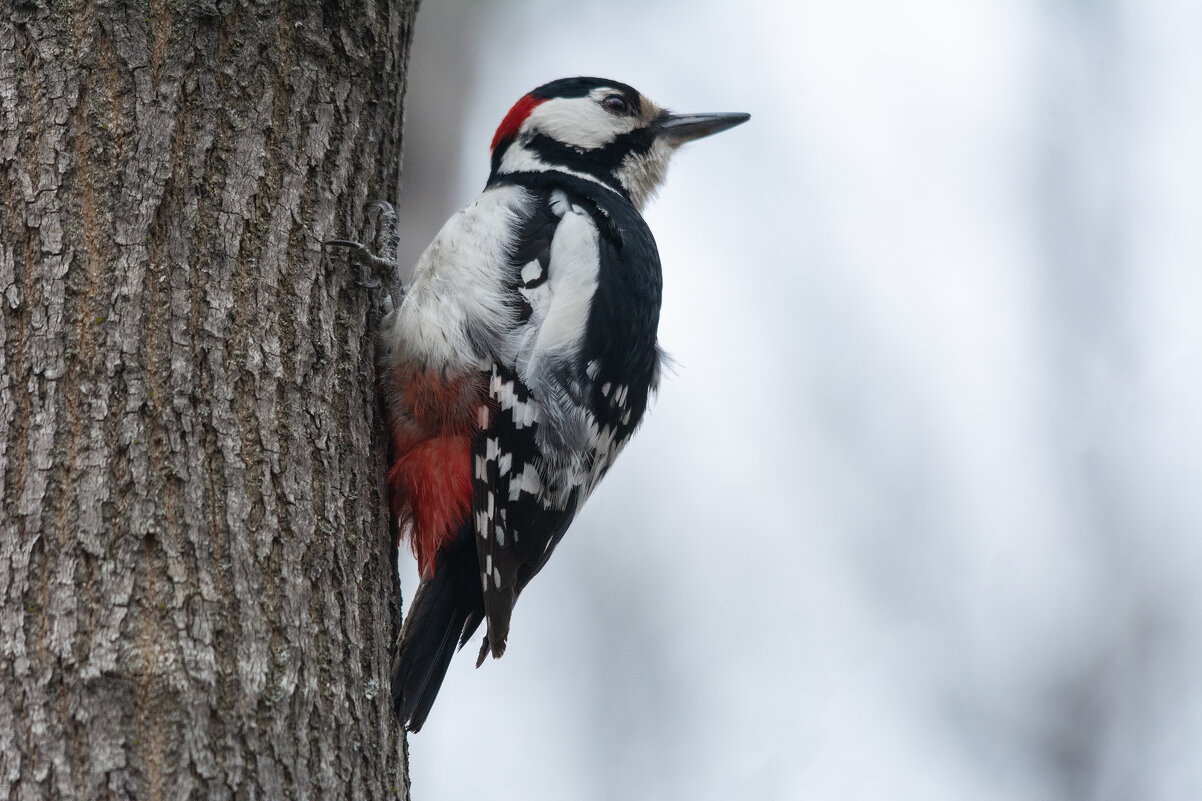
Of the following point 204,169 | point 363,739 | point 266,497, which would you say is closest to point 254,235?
point 204,169

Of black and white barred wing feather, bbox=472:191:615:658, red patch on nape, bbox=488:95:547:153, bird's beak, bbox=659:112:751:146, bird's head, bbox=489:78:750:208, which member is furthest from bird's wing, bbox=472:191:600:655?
bird's beak, bbox=659:112:751:146

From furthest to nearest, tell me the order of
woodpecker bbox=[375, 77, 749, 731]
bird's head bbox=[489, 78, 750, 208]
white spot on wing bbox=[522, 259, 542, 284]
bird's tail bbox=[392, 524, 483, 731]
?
bird's head bbox=[489, 78, 750, 208]
white spot on wing bbox=[522, 259, 542, 284]
woodpecker bbox=[375, 77, 749, 731]
bird's tail bbox=[392, 524, 483, 731]

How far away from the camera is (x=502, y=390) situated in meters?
2.59

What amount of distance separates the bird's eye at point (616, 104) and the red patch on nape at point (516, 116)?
19 centimetres

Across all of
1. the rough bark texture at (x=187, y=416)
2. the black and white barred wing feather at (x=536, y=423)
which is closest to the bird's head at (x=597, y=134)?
the black and white barred wing feather at (x=536, y=423)

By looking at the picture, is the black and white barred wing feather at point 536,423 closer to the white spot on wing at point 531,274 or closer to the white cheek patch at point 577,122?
the white spot on wing at point 531,274

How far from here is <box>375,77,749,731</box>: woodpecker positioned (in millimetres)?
2451

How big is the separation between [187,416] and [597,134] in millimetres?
1986

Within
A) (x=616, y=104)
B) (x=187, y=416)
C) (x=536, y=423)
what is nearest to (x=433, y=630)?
(x=536, y=423)

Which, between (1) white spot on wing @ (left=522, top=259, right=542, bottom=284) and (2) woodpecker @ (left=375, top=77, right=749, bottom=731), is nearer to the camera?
(2) woodpecker @ (left=375, top=77, right=749, bottom=731)

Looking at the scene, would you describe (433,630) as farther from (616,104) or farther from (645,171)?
(616,104)

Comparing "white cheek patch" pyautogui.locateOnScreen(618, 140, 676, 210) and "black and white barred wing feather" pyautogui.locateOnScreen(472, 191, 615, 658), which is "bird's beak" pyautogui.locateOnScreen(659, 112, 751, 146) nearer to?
"white cheek patch" pyautogui.locateOnScreen(618, 140, 676, 210)

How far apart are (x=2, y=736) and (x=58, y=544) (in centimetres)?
27

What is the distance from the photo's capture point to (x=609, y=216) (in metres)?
2.96
